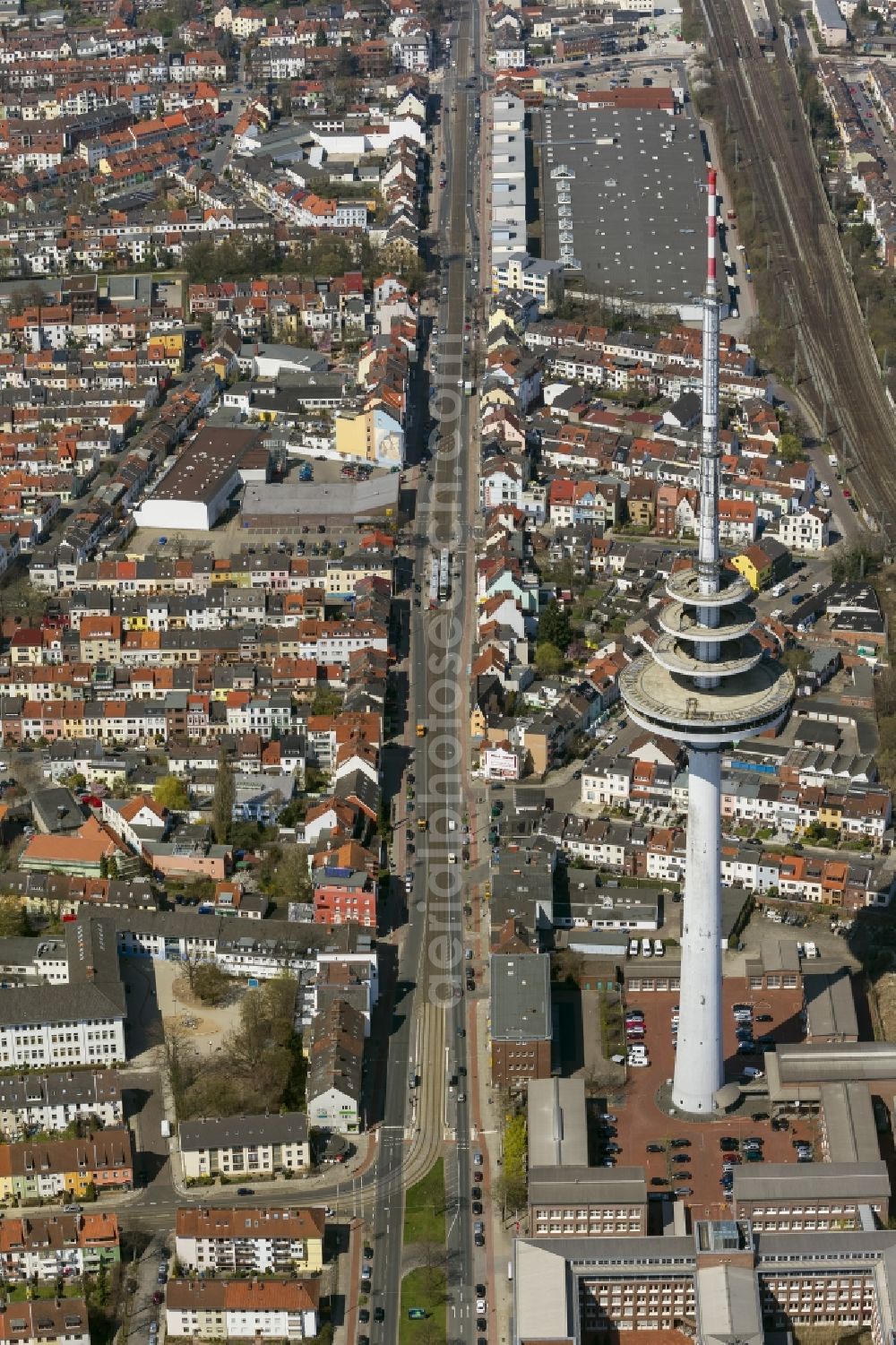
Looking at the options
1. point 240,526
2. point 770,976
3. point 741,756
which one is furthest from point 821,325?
point 770,976

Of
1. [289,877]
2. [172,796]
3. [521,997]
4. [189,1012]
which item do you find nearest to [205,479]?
[172,796]

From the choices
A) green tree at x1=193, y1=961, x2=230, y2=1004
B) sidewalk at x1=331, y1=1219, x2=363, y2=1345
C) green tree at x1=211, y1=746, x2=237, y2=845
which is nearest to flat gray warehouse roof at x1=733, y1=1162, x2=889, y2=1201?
sidewalk at x1=331, y1=1219, x2=363, y2=1345

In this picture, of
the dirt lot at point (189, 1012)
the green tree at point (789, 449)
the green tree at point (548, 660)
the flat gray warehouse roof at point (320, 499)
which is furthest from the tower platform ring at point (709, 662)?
the green tree at point (789, 449)

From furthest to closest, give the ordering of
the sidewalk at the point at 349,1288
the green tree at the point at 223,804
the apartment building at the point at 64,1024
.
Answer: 1. the green tree at the point at 223,804
2. the apartment building at the point at 64,1024
3. the sidewalk at the point at 349,1288

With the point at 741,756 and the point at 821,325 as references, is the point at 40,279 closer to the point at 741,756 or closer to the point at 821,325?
the point at 821,325

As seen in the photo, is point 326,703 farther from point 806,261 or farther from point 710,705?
point 806,261

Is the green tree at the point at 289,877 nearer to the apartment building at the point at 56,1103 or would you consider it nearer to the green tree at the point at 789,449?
the apartment building at the point at 56,1103
